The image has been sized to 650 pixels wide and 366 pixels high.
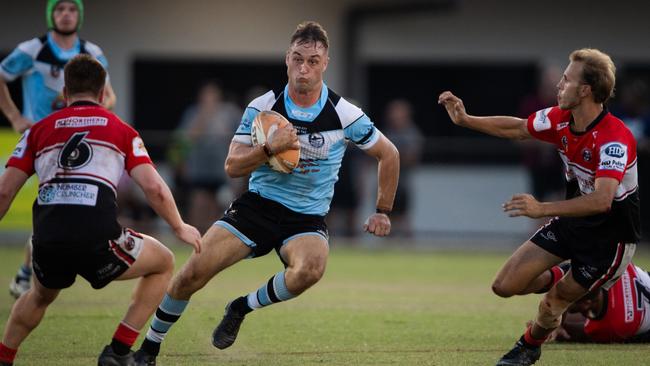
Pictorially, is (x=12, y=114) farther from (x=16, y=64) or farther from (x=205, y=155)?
(x=205, y=155)

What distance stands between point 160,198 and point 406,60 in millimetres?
13344

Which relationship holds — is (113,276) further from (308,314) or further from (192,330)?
(308,314)

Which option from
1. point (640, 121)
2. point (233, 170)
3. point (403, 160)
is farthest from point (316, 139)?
point (640, 121)

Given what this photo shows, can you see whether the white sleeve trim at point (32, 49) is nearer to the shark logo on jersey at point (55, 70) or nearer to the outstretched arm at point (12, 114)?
the shark logo on jersey at point (55, 70)

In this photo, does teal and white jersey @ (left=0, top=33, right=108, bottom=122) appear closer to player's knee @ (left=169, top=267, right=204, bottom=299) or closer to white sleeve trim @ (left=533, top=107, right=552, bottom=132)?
player's knee @ (left=169, top=267, right=204, bottom=299)

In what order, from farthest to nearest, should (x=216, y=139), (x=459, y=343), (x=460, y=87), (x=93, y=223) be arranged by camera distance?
(x=460, y=87)
(x=216, y=139)
(x=459, y=343)
(x=93, y=223)

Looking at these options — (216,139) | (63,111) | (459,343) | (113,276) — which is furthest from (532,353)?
(216,139)

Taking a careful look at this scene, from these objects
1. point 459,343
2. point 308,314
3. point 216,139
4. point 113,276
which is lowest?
point 216,139

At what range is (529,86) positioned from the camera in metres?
19.2

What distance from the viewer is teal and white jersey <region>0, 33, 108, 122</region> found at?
952 centimetres

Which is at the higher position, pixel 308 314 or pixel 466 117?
pixel 466 117

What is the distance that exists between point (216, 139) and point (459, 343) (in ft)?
28.1

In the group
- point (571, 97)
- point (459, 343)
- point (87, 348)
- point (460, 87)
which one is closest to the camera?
point (571, 97)

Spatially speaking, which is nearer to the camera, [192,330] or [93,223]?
[93,223]
